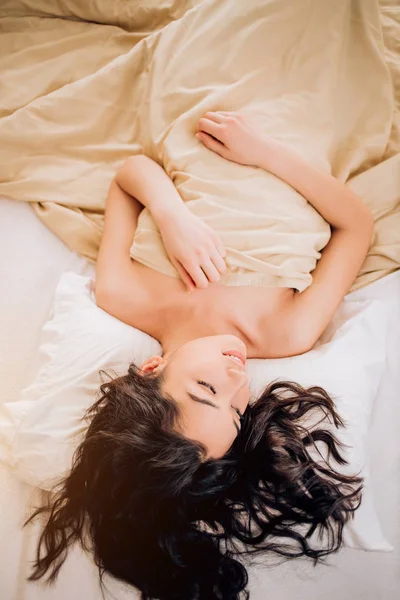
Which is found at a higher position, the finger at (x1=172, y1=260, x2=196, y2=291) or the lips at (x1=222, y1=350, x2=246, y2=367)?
the finger at (x1=172, y1=260, x2=196, y2=291)

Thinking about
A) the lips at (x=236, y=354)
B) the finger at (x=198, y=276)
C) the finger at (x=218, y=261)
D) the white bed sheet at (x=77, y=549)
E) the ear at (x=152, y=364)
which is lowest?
the white bed sheet at (x=77, y=549)

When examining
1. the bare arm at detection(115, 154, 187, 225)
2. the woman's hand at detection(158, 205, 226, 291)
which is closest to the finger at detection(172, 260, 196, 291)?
the woman's hand at detection(158, 205, 226, 291)

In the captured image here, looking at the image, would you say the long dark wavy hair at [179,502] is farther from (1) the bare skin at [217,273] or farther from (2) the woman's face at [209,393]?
(1) the bare skin at [217,273]

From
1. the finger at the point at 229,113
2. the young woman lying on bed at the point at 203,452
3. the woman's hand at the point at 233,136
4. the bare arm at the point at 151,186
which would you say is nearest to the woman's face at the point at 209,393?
the young woman lying on bed at the point at 203,452

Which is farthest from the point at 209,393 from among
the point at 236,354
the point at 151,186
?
the point at 151,186

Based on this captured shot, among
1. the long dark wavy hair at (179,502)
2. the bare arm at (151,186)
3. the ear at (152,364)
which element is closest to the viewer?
the long dark wavy hair at (179,502)

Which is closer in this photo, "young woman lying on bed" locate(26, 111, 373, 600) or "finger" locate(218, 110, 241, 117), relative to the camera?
"young woman lying on bed" locate(26, 111, 373, 600)

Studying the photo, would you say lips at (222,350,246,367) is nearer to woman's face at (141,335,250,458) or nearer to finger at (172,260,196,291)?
woman's face at (141,335,250,458)

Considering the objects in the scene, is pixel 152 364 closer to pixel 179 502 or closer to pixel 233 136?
pixel 179 502

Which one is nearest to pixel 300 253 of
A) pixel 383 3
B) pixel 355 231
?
pixel 355 231

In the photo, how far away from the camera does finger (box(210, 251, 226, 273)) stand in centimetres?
104

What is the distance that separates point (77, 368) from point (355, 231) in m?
0.67

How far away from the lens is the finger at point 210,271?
103 centimetres

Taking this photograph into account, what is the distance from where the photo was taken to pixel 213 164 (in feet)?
3.74
